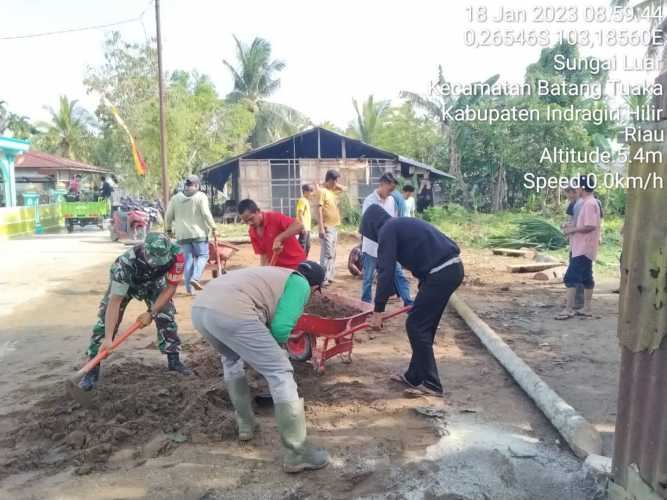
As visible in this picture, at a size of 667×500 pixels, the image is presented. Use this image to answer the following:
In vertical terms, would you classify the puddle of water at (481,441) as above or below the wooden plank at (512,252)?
below

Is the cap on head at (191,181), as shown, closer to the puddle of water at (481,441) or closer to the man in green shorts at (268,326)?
the man in green shorts at (268,326)

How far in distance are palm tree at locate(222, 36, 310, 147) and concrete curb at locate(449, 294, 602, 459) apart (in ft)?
106

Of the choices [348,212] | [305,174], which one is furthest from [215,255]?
[305,174]

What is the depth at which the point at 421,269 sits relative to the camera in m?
4.11

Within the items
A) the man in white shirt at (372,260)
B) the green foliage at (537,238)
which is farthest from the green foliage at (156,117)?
the man in white shirt at (372,260)

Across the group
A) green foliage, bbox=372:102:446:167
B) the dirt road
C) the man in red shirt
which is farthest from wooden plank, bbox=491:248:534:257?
green foliage, bbox=372:102:446:167

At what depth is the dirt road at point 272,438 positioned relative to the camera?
2988 mm

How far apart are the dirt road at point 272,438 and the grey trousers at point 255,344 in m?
0.48

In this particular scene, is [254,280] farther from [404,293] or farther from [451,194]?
[451,194]

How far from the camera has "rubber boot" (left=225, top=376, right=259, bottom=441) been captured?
11.3 feet

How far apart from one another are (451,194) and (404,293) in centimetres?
2024

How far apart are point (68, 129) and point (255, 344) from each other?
40540mm

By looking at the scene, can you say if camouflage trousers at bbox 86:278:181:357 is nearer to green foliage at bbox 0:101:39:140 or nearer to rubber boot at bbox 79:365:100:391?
rubber boot at bbox 79:365:100:391

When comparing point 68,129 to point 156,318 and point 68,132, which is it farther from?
point 156,318
